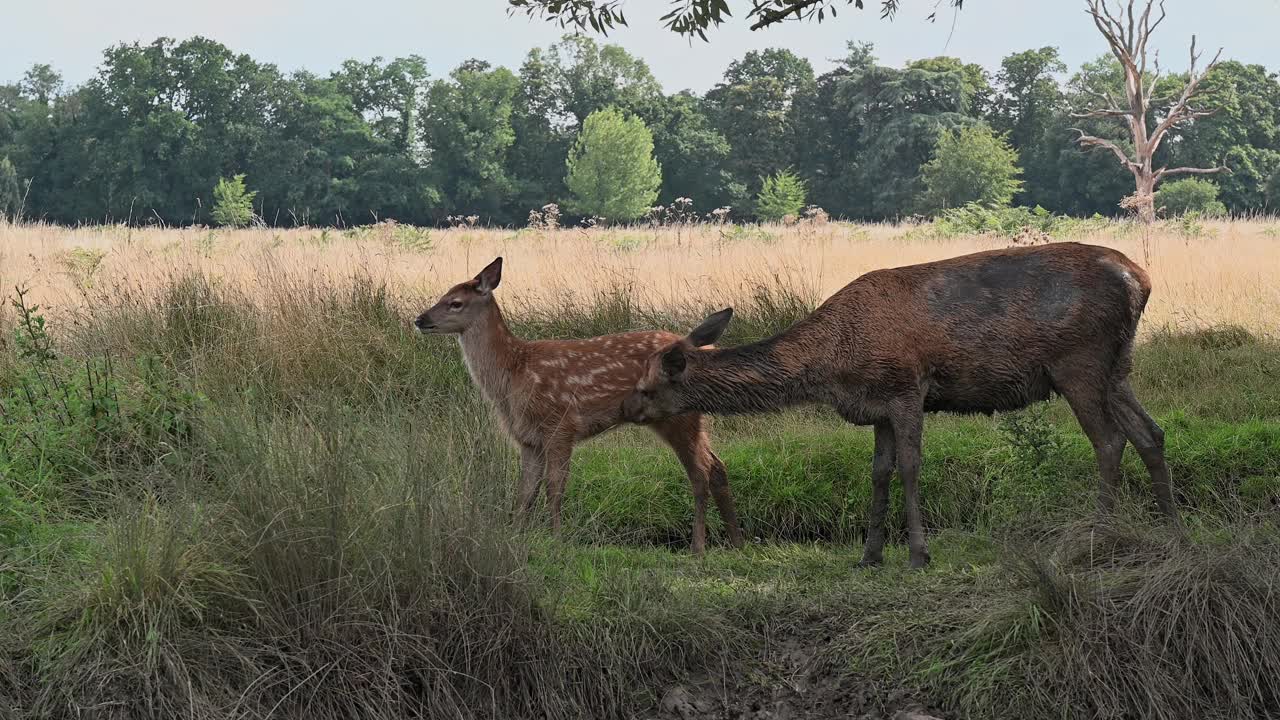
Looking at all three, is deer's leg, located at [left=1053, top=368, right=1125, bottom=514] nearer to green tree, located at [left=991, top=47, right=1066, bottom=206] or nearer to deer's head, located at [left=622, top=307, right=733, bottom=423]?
deer's head, located at [left=622, top=307, right=733, bottom=423]

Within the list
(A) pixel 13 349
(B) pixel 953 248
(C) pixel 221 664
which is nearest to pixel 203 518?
(C) pixel 221 664

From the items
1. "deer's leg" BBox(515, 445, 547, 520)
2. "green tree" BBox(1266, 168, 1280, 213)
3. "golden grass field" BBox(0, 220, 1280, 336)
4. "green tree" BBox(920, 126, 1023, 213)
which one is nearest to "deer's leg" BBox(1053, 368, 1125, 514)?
"deer's leg" BBox(515, 445, 547, 520)

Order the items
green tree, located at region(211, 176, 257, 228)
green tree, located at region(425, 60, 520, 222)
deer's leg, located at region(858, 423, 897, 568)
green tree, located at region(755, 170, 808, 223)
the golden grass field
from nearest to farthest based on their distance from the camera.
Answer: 1. deer's leg, located at region(858, 423, 897, 568)
2. the golden grass field
3. green tree, located at region(211, 176, 257, 228)
4. green tree, located at region(755, 170, 808, 223)
5. green tree, located at region(425, 60, 520, 222)

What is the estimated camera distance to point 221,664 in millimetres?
5484

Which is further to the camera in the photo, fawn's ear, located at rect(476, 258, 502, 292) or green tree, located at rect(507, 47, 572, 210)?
green tree, located at rect(507, 47, 572, 210)

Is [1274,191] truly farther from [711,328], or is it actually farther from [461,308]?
[711,328]

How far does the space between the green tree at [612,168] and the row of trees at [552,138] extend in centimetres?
25

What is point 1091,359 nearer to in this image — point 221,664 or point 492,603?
point 492,603

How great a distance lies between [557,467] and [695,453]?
2.69 feet

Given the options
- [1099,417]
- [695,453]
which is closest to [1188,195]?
[1099,417]

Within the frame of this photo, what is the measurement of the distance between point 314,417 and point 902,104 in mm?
58858

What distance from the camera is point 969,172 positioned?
175 feet

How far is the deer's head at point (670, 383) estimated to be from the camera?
7449 millimetres

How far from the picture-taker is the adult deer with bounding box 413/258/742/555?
812 centimetres
